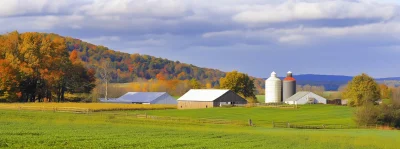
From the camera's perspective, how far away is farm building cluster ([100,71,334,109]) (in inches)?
3782

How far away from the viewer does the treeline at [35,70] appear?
83.6 m

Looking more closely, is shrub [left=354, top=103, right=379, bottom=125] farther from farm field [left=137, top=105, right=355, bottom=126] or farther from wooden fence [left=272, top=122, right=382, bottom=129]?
farm field [left=137, top=105, right=355, bottom=126]

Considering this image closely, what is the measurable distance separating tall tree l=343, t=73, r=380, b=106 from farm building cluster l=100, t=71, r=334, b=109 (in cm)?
1411

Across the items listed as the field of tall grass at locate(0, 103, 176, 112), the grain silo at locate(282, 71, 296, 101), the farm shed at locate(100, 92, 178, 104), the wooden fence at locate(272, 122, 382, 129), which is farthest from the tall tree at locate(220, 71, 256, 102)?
the wooden fence at locate(272, 122, 382, 129)

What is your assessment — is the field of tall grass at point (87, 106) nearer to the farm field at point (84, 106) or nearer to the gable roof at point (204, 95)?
the farm field at point (84, 106)

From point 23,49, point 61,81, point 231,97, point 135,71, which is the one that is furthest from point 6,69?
point 135,71

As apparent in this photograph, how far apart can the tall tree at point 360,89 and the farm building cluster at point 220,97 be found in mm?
14113

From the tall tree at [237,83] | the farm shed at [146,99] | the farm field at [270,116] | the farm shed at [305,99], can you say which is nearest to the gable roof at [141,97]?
the farm shed at [146,99]

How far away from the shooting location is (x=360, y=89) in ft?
309

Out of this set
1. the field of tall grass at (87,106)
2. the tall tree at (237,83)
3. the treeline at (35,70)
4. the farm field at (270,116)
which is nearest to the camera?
the farm field at (270,116)

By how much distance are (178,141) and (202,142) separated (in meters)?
1.39

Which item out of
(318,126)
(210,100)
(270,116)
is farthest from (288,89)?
(318,126)

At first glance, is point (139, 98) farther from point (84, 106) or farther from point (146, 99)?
point (84, 106)

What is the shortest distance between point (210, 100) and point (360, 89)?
25414 millimetres
